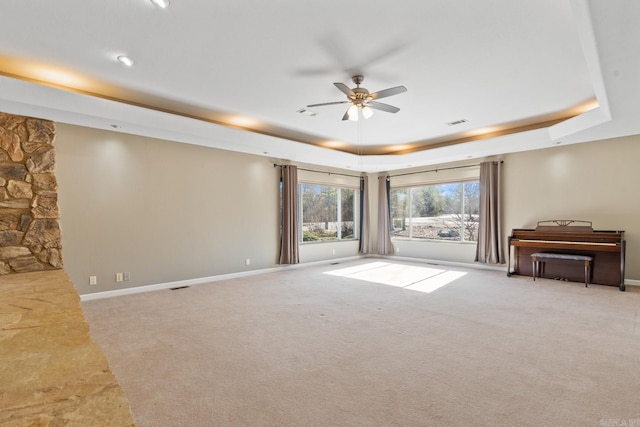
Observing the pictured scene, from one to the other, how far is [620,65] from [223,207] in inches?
222

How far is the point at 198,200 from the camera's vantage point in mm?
5645

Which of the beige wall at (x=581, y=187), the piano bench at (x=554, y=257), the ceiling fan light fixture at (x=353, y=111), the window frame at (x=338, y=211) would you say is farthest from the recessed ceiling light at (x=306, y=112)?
the piano bench at (x=554, y=257)

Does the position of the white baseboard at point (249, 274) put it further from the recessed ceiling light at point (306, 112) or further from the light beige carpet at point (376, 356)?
the recessed ceiling light at point (306, 112)

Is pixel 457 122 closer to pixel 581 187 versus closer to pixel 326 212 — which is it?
pixel 581 187

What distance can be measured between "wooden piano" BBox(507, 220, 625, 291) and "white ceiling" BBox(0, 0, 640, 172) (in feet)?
5.13

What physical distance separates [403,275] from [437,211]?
8.30 ft

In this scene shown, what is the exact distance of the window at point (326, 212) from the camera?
7.75 meters

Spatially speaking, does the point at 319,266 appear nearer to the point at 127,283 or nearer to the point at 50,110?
the point at 127,283

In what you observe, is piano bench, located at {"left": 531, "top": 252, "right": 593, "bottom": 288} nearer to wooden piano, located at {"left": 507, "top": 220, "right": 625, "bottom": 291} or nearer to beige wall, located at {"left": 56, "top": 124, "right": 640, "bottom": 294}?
wooden piano, located at {"left": 507, "top": 220, "right": 625, "bottom": 291}

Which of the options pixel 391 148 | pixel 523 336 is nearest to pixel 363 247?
pixel 391 148

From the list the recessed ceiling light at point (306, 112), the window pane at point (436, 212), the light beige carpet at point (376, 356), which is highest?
the recessed ceiling light at point (306, 112)

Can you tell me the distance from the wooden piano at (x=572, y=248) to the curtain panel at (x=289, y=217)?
4288 millimetres

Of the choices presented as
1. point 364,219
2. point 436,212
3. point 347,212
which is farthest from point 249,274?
point 436,212

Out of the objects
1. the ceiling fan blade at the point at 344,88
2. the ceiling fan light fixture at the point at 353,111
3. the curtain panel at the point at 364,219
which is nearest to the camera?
the ceiling fan blade at the point at 344,88
